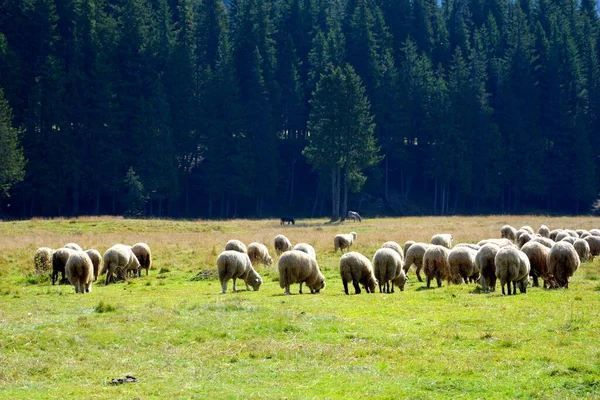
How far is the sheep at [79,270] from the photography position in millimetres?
26828

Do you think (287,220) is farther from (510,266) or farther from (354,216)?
(510,266)

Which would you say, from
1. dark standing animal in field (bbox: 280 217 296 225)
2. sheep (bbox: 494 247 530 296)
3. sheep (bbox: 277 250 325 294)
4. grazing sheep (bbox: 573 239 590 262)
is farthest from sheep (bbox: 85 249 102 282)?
dark standing animal in field (bbox: 280 217 296 225)

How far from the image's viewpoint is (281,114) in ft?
317

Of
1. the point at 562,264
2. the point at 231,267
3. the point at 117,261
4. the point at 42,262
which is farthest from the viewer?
the point at 42,262

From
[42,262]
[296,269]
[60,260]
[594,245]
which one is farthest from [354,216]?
[296,269]

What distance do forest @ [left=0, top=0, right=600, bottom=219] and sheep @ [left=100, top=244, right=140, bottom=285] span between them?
132 feet

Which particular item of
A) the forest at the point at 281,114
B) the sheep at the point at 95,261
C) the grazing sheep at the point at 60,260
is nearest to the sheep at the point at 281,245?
the sheep at the point at 95,261

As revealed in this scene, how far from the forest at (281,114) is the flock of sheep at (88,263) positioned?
3779cm

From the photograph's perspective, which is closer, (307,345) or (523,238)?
(307,345)

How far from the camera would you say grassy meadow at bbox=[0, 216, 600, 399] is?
1319cm

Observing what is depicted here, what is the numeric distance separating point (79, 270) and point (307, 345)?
42.5ft

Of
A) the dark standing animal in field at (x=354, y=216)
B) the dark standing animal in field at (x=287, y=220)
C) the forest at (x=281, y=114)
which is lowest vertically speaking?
the dark standing animal in field at (x=287, y=220)

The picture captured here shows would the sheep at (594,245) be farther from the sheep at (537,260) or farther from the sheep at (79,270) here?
the sheep at (79,270)

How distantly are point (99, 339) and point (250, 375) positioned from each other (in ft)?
13.8
